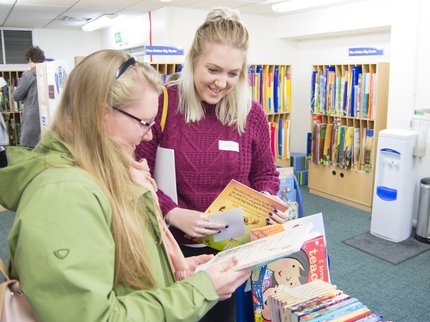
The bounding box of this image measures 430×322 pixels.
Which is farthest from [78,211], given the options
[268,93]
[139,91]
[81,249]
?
[268,93]

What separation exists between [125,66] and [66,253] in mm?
461

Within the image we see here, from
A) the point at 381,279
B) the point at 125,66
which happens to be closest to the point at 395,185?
the point at 381,279

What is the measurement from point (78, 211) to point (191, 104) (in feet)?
2.83

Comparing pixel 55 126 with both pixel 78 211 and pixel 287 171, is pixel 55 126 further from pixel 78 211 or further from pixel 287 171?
pixel 287 171

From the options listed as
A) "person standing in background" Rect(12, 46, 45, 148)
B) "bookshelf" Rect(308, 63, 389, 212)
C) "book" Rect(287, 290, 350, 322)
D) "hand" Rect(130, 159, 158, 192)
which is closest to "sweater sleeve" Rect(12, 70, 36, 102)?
"person standing in background" Rect(12, 46, 45, 148)

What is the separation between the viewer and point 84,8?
6.66m

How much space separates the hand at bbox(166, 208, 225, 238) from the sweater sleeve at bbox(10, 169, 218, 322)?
62cm

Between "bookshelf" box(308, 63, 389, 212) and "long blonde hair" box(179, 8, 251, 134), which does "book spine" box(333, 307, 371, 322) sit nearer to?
"long blonde hair" box(179, 8, 251, 134)

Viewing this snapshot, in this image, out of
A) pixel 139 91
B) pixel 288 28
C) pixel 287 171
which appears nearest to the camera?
pixel 139 91

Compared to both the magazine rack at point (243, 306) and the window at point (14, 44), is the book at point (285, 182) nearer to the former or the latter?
the magazine rack at point (243, 306)

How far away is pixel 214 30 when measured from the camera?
146 centimetres

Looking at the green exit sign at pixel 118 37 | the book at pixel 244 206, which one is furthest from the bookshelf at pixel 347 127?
the green exit sign at pixel 118 37

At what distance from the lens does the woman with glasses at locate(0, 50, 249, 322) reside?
2.40 ft

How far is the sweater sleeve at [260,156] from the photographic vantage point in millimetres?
1651
